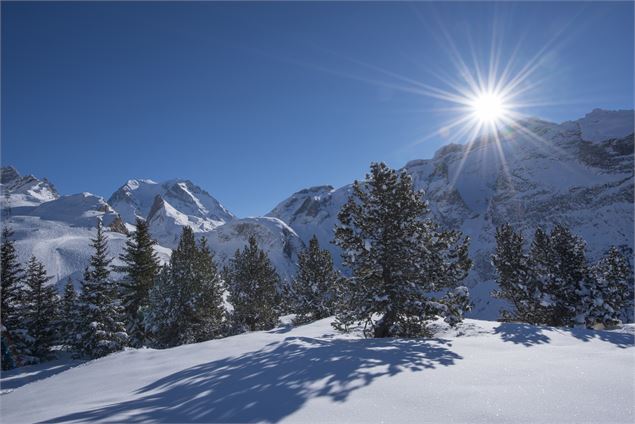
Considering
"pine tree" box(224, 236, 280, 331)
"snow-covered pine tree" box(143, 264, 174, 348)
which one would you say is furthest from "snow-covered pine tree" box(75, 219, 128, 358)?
"pine tree" box(224, 236, 280, 331)

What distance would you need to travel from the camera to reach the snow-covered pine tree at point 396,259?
1477cm

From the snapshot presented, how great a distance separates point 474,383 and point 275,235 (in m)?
179

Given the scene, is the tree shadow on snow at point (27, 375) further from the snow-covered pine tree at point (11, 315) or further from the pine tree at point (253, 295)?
the pine tree at point (253, 295)

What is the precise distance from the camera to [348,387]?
562 centimetres

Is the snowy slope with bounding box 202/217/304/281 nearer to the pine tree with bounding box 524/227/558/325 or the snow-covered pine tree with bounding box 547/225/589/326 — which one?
the pine tree with bounding box 524/227/558/325

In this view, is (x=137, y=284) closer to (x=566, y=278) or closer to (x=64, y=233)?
(x=566, y=278)

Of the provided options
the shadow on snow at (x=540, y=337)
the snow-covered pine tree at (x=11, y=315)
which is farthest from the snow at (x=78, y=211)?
the shadow on snow at (x=540, y=337)

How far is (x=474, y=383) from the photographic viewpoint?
5.62m

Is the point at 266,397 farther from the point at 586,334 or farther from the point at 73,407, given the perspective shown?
the point at 586,334

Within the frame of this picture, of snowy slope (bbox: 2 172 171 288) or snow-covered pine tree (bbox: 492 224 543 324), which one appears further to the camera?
snowy slope (bbox: 2 172 171 288)

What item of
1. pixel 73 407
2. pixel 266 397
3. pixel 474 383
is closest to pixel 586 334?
pixel 474 383

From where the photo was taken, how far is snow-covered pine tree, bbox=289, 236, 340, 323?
35.3 m

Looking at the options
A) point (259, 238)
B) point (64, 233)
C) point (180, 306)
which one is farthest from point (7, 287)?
point (259, 238)

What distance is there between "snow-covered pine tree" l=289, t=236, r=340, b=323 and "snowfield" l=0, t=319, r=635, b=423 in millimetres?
25824
